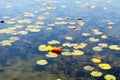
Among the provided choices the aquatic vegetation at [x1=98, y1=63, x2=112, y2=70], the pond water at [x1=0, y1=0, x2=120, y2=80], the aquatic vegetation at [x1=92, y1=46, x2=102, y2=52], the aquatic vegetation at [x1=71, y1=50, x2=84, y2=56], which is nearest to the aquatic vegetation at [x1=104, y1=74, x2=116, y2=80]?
the pond water at [x1=0, y1=0, x2=120, y2=80]

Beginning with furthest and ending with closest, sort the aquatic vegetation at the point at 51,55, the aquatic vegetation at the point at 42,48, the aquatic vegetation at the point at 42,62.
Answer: the aquatic vegetation at the point at 42,48 < the aquatic vegetation at the point at 51,55 < the aquatic vegetation at the point at 42,62

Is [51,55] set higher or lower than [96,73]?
higher

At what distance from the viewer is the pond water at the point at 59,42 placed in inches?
193

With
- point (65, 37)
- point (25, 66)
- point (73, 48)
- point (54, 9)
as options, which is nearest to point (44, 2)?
point (54, 9)

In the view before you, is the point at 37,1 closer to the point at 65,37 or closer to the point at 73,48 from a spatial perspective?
the point at 65,37

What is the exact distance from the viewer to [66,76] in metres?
4.75

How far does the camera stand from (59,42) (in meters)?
6.21

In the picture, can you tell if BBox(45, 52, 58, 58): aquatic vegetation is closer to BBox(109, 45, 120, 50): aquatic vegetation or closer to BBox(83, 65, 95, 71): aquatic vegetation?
BBox(83, 65, 95, 71): aquatic vegetation

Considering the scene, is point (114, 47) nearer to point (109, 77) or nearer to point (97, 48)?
point (97, 48)

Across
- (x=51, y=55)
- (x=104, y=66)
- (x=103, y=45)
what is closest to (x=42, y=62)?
(x=51, y=55)

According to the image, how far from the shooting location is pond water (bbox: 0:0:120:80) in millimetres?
4906

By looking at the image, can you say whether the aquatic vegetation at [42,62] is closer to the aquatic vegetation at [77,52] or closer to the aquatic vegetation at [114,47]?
the aquatic vegetation at [77,52]

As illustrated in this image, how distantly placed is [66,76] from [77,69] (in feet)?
1.22

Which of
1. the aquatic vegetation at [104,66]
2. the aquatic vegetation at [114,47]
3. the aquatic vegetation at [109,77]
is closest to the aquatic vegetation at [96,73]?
the aquatic vegetation at [109,77]
